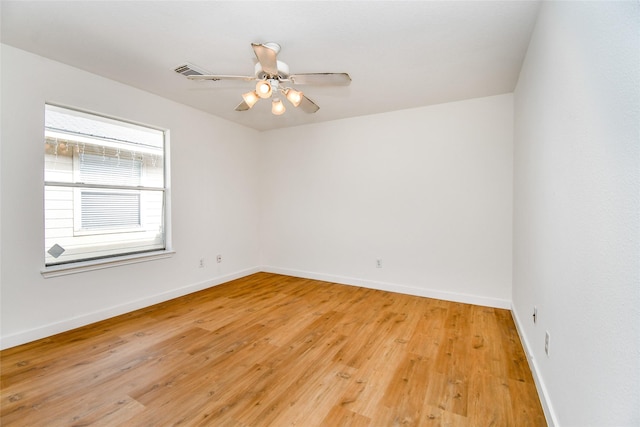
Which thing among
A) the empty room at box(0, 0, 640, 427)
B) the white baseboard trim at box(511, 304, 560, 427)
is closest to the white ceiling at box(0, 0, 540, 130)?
the empty room at box(0, 0, 640, 427)

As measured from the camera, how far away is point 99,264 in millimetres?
2904

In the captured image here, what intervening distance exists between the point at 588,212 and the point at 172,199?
3.97 m

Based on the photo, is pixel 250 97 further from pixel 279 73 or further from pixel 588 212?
pixel 588 212

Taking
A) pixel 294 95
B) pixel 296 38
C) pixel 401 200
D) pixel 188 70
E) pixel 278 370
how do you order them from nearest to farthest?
pixel 278 370
pixel 296 38
pixel 294 95
pixel 188 70
pixel 401 200

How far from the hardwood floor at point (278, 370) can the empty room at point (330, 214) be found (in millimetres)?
21

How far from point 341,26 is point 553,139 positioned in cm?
160

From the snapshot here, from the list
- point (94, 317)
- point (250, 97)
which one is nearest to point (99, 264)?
point (94, 317)

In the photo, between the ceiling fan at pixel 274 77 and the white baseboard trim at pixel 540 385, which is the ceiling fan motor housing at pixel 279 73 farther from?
the white baseboard trim at pixel 540 385

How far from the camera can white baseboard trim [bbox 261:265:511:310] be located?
336 cm

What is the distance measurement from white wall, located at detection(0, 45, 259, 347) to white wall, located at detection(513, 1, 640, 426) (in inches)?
152

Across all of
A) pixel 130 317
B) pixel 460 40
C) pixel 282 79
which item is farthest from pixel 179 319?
pixel 460 40

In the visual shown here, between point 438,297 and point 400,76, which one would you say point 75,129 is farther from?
point 438,297

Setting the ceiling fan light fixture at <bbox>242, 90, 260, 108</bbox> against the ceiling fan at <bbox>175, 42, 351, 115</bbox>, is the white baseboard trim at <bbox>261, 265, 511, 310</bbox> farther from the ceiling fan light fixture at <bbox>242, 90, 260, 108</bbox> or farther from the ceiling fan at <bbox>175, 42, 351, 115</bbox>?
the ceiling fan light fixture at <bbox>242, 90, 260, 108</bbox>

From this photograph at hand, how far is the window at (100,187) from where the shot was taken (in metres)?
2.69
